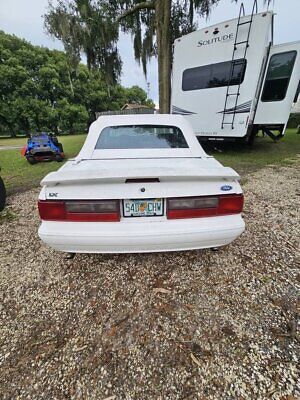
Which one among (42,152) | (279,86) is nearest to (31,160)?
(42,152)

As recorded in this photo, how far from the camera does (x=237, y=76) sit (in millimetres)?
6094

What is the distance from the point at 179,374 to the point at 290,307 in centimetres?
113

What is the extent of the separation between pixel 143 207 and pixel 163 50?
32.7 ft

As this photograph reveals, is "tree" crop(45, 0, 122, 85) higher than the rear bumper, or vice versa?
"tree" crop(45, 0, 122, 85)

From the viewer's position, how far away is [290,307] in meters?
1.71

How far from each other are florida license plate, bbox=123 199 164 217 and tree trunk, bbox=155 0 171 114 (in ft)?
29.8

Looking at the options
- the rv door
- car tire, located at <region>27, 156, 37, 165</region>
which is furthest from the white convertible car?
car tire, located at <region>27, 156, 37, 165</region>

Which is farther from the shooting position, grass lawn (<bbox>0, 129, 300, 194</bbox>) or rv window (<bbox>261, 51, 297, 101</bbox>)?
rv window (<bbox>261, 51, 297, 101</bbox>)

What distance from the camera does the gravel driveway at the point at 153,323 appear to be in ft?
4.10

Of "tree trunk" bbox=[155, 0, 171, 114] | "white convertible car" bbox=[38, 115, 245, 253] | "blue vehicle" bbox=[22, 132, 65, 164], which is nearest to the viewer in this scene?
"white convertible car" bbox=[38, 115, 245, 253]

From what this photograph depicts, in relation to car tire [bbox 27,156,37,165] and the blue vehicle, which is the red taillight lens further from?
car tire [bbox 27,156,37,165]

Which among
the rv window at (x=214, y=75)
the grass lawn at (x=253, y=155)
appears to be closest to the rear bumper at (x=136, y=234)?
the grass lawn at (x=253, y=155)

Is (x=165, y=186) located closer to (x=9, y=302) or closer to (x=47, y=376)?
(x=47, y=376)

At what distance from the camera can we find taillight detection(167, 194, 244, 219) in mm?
1693
